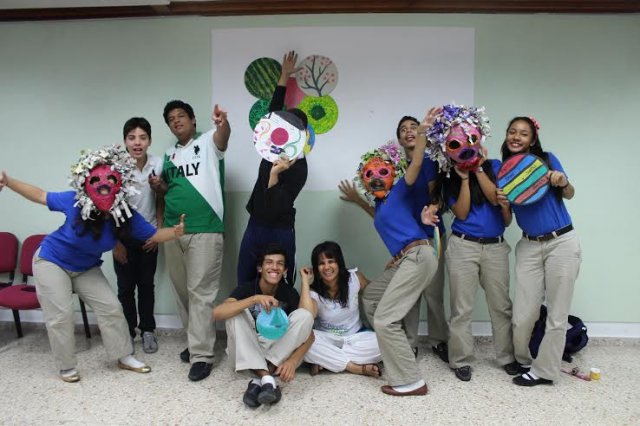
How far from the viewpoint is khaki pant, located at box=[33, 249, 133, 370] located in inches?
103

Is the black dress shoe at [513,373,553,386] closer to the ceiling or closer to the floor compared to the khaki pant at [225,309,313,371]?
closer to the floor

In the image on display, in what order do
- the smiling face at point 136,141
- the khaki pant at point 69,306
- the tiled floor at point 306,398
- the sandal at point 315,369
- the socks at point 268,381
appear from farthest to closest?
the smiling face at point 136,141 < the sandal at point 315,369 < the khaki pant at point 69,306 < the socks at point 268,381 < the tiled floor at point 306,398

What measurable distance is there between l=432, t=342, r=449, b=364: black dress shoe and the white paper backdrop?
132cm

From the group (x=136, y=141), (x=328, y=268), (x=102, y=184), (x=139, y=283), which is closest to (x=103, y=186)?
(x=102, y=184)

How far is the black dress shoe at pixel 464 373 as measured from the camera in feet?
8.72

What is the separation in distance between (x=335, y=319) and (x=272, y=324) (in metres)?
0.52

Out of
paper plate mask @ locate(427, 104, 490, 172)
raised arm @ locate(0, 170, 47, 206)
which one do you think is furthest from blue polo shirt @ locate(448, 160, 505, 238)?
raised arm @ locate(0, 170, 47, 206)

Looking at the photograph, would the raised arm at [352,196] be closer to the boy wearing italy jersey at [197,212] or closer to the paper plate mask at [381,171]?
the paper plate mask at [381,171]

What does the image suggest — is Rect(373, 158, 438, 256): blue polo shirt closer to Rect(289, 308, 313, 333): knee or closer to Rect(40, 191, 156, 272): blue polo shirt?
Rect(289, 308, 313, 333): knee

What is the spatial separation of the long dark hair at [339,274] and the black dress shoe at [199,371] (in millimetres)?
809

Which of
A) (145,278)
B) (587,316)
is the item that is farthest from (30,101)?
(587,316)

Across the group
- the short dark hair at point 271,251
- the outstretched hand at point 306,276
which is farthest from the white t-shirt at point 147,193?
the outstretched hand at point 306,276

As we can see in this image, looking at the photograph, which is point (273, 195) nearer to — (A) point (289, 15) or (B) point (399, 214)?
(B) point (399, 214)

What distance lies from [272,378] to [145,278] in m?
1.26
